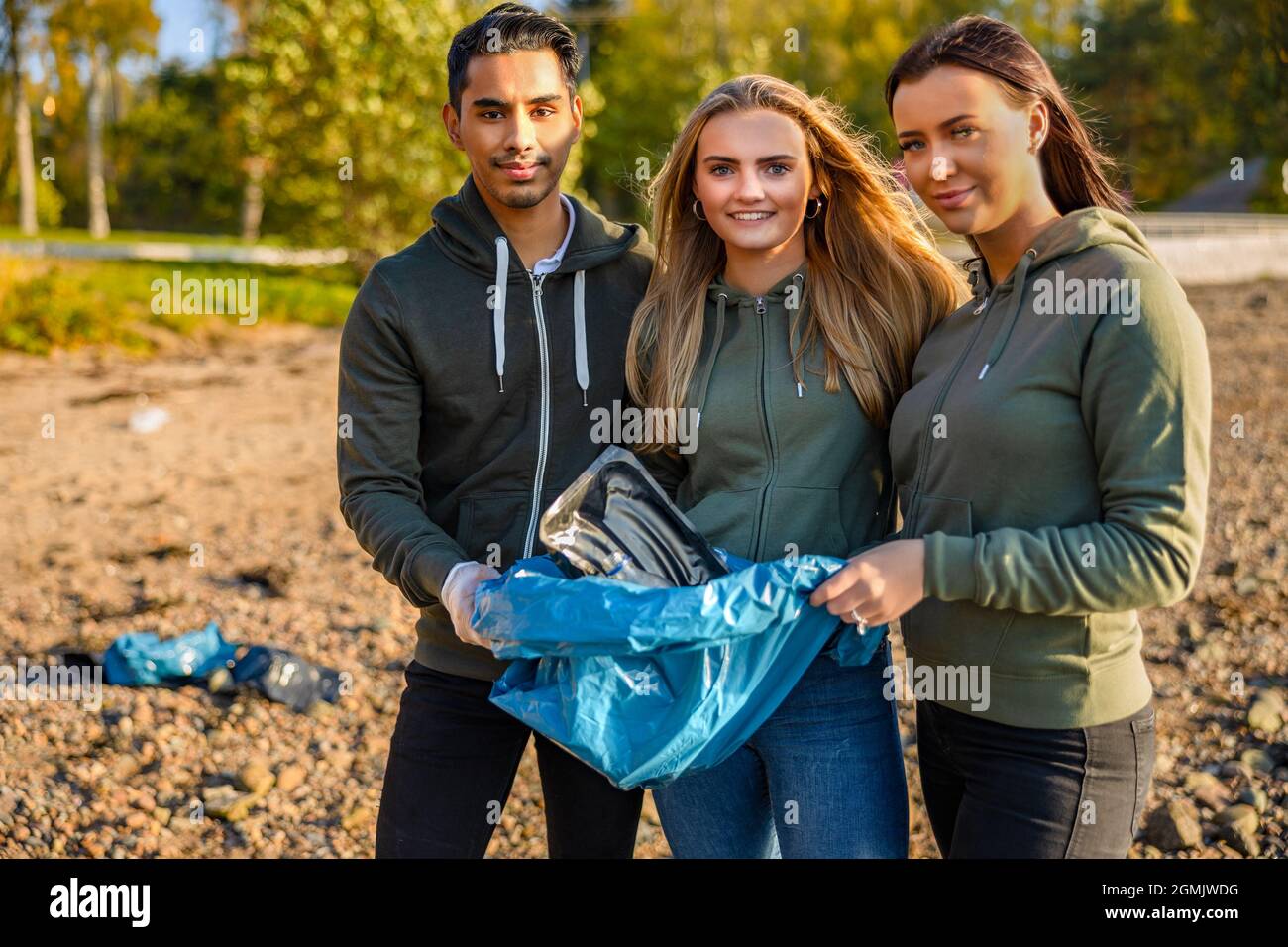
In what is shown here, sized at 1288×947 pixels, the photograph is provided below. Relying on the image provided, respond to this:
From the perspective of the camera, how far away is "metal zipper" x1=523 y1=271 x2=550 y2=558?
279 centimetres

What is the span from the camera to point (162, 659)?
577 centimetres

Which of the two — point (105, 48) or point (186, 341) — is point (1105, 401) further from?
point (105, 48)

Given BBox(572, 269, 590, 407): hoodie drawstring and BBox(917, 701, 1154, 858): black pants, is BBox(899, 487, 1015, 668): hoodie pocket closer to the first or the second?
BBox(917, 701, 1154, 858): black pants

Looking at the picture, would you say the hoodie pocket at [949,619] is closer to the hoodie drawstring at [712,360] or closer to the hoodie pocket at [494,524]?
the hoodie drawstring at [712,360]

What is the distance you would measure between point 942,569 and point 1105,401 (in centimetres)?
41

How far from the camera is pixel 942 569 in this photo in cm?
219

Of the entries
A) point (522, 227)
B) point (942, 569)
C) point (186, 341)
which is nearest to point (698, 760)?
point (942, 569)

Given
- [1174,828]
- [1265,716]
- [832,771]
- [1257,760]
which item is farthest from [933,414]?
[1265,716]

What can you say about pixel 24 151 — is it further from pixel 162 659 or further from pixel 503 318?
pixel 503 318

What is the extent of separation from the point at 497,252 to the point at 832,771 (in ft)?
4.57

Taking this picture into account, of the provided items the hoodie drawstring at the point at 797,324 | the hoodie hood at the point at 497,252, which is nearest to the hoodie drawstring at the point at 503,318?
the hoodie hood at the point at 497,252

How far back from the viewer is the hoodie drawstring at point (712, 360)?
2.70 metres

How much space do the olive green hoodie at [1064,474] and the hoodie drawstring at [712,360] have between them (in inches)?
18.5

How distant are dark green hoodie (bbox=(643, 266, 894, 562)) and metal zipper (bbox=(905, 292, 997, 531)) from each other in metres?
0.20
